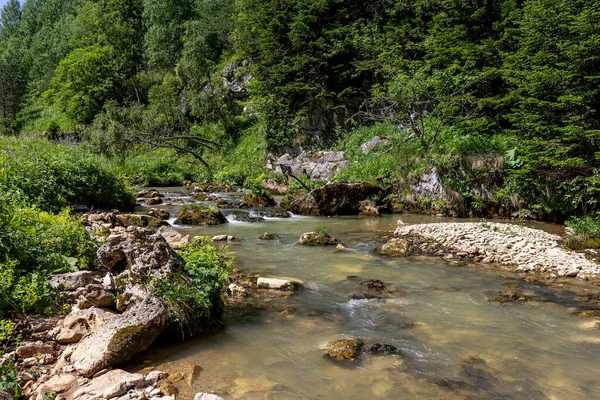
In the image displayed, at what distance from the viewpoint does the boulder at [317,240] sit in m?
11.2

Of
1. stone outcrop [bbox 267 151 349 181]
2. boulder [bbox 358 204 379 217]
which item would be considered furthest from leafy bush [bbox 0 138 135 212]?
stone outcrop [bbox 267 151 349 181]

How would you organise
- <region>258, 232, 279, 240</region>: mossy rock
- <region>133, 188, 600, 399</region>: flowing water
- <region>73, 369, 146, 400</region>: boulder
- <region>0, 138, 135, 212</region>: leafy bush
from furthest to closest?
1. <region>258, 232, 279, 240</region>: mossy rock
2. <region>0, 138, 135, 212</region>: leafy bush
3. <region>133, 188, 600, 399</region>: flowing water
4. <region>73, 369, 146, 400</region>: boulder

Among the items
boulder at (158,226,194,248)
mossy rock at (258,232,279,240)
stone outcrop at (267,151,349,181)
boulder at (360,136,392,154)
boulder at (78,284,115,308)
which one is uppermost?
boulder at (360,136,392,154)

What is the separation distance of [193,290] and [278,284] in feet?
8.34

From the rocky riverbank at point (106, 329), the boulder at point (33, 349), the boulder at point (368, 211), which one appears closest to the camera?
the rocky riverbank at point (106, 329)

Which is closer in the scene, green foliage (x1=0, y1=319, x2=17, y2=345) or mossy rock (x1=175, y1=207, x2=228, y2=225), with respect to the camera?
green foliage (x1=0, y1=319, x2=17, y2=345)

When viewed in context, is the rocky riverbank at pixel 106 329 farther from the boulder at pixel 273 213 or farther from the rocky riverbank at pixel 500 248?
the boulder at pixel 273 213

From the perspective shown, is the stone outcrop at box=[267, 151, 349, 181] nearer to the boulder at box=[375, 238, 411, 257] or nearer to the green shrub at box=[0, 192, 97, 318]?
the boulder at box=[375, 238, 411, 257]

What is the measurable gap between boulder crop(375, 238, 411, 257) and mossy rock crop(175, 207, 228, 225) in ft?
21.0

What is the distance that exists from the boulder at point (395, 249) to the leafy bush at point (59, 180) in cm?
807

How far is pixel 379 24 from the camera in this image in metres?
28.5

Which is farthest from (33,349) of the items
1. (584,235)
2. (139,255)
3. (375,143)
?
(375,143)

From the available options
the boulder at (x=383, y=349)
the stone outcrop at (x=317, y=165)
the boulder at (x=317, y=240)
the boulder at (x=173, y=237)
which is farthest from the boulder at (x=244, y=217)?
the boulder at (x=383, y=349)

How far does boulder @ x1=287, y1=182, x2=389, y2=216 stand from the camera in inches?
654
